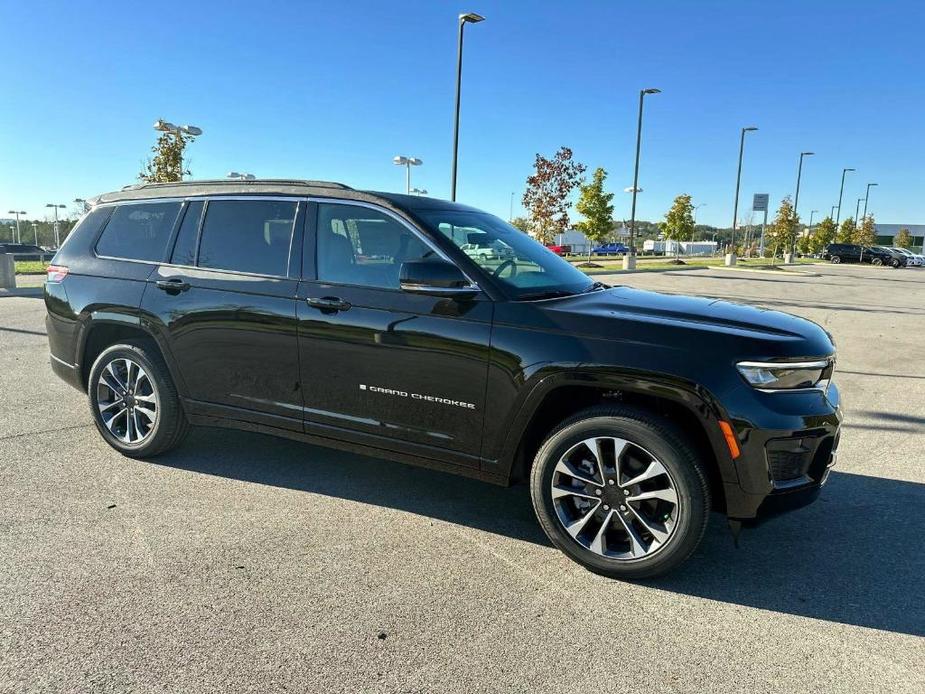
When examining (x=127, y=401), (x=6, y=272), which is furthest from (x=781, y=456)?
(x=6, y=272)

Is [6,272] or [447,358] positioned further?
[6,272]

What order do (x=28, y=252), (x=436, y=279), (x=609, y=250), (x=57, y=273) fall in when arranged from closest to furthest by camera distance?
(x=436, y=279), (x=57, y=273), (x=28, y=252), (x=609, y=250)

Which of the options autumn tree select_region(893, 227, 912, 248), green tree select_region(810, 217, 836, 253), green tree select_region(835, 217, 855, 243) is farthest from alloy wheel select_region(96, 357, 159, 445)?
autumn tree select_region(893, 227, 912, 248)

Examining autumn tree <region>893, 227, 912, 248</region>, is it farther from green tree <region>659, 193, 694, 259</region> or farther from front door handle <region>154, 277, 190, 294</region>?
front door handle <region>154, 277, 190, 294</region>

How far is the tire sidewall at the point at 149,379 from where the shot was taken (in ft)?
14.8

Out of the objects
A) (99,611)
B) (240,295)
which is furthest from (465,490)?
(99,611)

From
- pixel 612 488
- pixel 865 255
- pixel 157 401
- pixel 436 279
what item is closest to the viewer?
pixel 612 488

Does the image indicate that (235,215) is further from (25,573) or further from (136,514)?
(25,573)

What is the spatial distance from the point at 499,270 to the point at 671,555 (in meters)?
1.68

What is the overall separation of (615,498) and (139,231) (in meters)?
3.66

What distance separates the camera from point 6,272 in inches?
622

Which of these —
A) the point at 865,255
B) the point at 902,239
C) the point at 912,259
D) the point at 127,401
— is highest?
the point at 902,239

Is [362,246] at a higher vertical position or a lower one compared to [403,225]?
lower

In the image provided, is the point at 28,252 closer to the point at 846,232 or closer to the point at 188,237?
the point at 188,237
